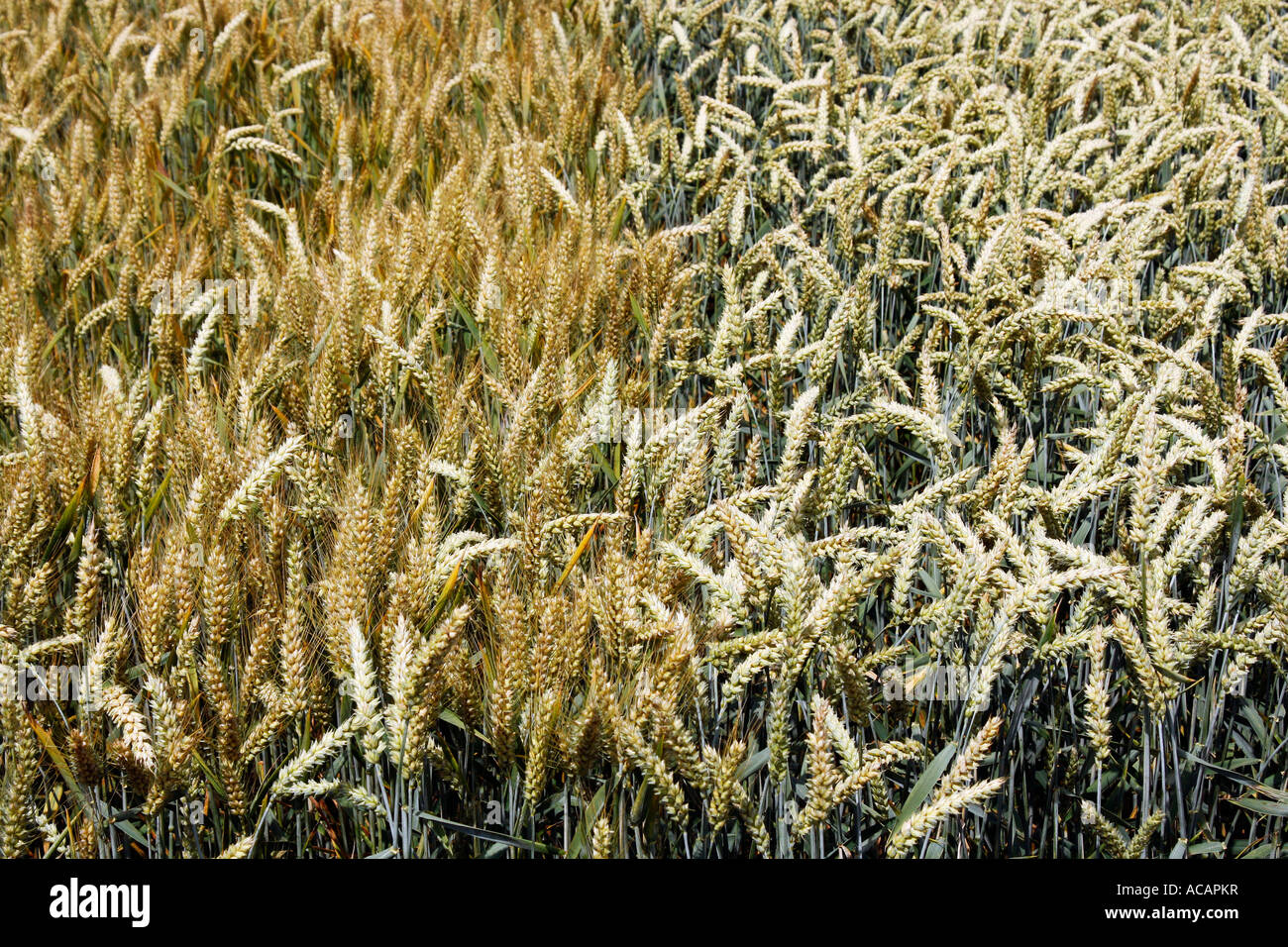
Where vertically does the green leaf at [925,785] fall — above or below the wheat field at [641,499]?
below

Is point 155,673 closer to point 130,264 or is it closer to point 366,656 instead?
point 366,656

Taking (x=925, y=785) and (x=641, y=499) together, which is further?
(x=641, y=499)

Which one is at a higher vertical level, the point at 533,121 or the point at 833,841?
the point at 533,121

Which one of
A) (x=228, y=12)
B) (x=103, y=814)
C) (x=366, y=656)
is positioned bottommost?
(x=103, y=814)

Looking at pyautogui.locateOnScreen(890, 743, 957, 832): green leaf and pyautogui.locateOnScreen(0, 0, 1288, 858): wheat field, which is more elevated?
pyautogui.locateOnScreen(0, 0, 1288, 858): wheat field

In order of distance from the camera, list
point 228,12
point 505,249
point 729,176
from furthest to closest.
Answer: point 228,12, point 729,176, point 505,249

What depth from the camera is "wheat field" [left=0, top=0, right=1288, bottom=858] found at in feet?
3.44

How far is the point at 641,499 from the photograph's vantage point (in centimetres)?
161

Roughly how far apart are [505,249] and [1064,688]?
145 centimetres

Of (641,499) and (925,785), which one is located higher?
(641,499)

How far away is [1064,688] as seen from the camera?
126 cm

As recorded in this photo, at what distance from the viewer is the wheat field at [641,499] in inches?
41.3
